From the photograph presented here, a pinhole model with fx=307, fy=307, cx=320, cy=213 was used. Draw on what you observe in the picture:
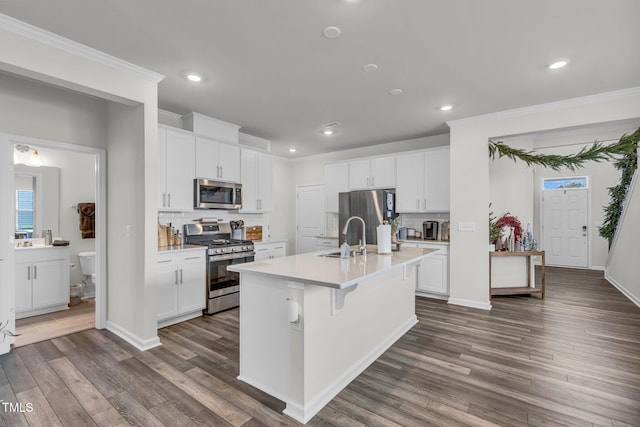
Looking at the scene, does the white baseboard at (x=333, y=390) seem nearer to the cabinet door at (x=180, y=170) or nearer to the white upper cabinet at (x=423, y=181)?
the white upper cabinet at (x=423, y=181)

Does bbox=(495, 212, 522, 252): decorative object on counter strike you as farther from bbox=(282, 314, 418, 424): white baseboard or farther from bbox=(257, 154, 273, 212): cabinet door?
bbox=(257, 154, 273, 212): cabinet door

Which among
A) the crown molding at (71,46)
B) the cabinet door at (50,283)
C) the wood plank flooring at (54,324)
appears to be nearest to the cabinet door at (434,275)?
the crown molding at (71,46)

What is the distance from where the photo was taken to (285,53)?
264 centimetres

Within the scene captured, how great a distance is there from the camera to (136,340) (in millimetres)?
3053

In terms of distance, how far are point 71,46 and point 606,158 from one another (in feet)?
18.5

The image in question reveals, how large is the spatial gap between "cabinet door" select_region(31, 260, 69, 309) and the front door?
976 centimetres

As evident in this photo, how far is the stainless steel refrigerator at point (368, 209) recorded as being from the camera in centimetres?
526

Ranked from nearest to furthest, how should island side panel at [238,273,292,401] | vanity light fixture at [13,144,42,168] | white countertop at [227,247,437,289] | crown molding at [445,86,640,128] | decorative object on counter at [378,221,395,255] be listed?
white countertop at [227,247,437,289], island side panel at [238,273,292,401], decorative object on counter at [378,221,395,255], crown molding at [445,86,640,128], vanity light fixture at [13,144,42,168]

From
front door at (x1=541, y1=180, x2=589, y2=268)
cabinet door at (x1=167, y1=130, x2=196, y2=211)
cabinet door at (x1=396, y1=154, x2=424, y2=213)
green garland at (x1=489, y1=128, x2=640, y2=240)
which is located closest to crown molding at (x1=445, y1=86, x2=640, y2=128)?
green garland at (x1=489, y1=128, x2=640, y2=240)

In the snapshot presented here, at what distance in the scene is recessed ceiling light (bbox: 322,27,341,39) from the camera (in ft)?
7.48

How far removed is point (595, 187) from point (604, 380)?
6.57 m

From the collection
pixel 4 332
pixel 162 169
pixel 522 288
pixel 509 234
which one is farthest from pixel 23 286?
pixel 522 288

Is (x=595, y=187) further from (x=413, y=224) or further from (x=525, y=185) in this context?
(x=413, y=224)

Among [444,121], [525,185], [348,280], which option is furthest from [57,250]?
[525,185]
